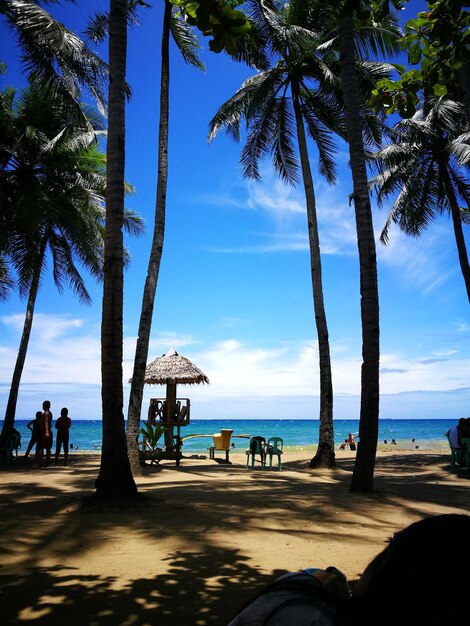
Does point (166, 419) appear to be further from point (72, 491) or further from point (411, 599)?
point (411, 599)

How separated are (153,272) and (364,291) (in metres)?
5.40

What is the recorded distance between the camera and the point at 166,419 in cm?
1728

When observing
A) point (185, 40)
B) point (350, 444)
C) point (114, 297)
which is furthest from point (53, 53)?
point (350, 444)

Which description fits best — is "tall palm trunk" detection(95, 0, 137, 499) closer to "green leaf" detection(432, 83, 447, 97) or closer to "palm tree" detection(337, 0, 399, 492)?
"palm tree" detection(337, 0, 399, 492)

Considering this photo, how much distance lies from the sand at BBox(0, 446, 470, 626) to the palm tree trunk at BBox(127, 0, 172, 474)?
7.16 feet

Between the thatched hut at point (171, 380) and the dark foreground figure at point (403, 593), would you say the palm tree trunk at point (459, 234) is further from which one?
the dark foreground figure at point (403, 593)

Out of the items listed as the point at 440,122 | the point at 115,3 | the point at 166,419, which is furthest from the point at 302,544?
the point at 440,122

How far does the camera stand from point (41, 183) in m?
17.5

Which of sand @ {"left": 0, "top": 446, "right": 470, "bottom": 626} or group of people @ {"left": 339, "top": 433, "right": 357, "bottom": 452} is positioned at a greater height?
sand @ {"left": 0, "top": 446, "right": 470, "bottom": 626}

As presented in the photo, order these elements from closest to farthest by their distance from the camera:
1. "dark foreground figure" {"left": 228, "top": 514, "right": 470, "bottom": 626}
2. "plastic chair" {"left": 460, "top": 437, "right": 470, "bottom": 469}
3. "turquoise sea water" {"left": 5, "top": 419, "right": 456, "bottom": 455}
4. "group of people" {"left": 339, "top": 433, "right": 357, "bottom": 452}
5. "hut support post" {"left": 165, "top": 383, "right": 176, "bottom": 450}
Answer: "dark foreground figure" {"left": 228, "top": 514, "right": 470, "bottom": 626}, "plastic chair" {"left": 460, "top": 437, "right": 470, "bottom": 469}, "hut support post" {"left": 165, "top": 383, "right": 176, "bottom": 450}, "group of people" {"left": 339, "top": 433, "right": 357, "bottom": 452}, "turquoise sea water" {"left": 5, "top": 419, "right": 456, "bottom": 455}

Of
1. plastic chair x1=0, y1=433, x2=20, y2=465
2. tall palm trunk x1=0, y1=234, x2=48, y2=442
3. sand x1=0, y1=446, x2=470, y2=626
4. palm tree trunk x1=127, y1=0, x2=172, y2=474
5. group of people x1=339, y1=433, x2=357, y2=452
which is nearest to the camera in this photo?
sand x1=0, y1=446, x2=470, y2=626

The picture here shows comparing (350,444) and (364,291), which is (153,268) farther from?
(350,444)

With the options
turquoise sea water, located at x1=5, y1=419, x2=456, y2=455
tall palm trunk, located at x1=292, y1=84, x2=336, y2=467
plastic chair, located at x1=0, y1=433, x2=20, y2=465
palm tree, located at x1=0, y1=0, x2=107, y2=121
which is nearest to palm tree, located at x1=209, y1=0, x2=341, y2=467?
tall palm trunk, located at x1=292, y1=84, x2=336, y2=467

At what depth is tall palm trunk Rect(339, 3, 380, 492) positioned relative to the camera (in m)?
8.34
